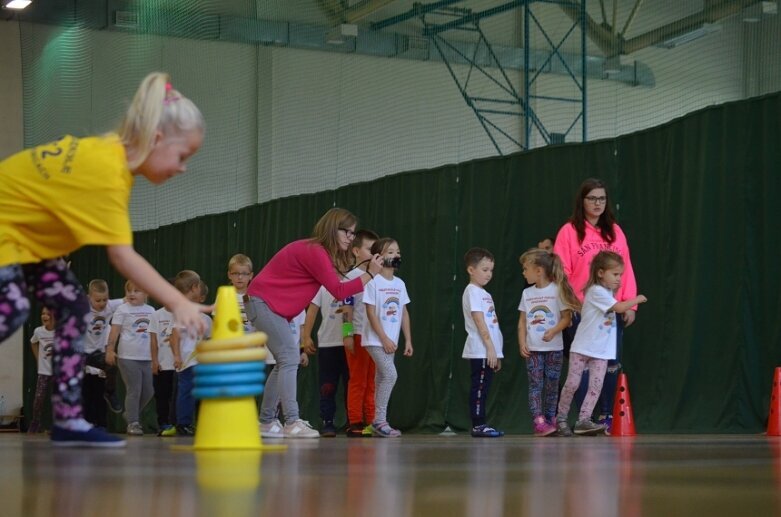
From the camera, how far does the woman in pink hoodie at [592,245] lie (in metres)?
8.30

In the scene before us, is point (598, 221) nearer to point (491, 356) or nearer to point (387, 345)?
point (491, 356)

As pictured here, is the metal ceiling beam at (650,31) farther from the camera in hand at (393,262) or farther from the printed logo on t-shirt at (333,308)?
the printed logo on t-shirt at (333,308)

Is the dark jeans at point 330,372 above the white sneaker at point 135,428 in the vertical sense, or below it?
above

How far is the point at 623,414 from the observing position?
8.25 meters

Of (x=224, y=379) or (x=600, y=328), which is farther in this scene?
(x=600, y=328)

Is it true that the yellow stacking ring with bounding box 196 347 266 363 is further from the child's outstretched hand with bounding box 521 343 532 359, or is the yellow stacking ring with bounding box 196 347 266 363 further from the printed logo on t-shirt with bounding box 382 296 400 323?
the printed logo on t-shirt with bounding box 382 296 400 323

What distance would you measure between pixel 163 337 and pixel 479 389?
173 inches

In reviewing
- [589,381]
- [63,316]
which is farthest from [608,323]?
[63,316]

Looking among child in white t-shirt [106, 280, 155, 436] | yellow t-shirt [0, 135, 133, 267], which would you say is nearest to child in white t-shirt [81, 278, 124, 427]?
child in white t-shirt [106, 280, 155, 436]

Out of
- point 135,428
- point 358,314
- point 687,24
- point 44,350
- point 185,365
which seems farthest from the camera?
point 44,350

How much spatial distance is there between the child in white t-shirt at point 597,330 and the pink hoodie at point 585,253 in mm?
256

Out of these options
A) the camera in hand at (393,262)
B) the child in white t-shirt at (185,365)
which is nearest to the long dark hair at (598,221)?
the camera in hand at (393,262)

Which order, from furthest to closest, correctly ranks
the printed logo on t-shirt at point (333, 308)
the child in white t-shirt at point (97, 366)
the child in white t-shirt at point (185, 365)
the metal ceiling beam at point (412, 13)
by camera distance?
the metal ceiling beam at point (412, 13) < the child in white t-shirt at point (97, 366) < the child in white t-shirt at point (185, 365) < the printed logo on t-shirt at point (333, 308)

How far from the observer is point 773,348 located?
7977 millimetres
